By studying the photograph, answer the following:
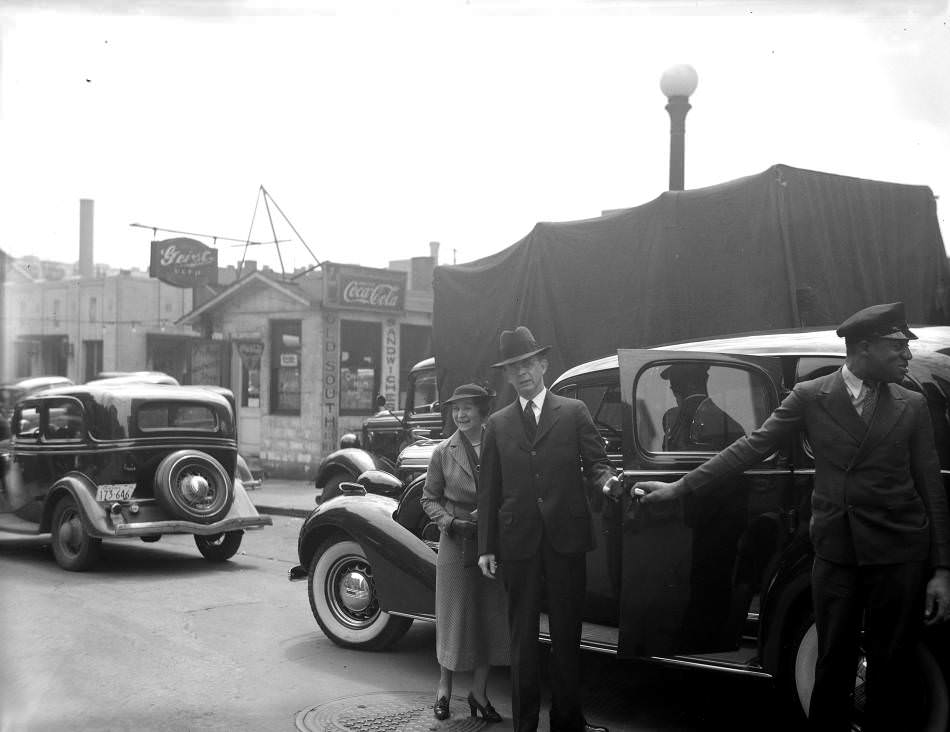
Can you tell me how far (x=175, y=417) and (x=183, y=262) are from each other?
545 inches

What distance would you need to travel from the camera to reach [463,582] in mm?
5172

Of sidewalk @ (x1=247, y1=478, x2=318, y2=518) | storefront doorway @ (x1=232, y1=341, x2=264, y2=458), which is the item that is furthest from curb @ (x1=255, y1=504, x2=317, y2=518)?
storefront doorway @ (x1=232, y1=341, x2=264, y2=458)

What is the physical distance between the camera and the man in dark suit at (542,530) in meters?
4.48

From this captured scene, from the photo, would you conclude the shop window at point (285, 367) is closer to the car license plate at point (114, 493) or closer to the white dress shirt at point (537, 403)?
the car license plate at point (114, 493)

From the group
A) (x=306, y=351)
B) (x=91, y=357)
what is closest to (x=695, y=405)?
(x=306, y=351)

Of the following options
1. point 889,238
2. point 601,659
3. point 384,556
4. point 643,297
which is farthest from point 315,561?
point 889,238

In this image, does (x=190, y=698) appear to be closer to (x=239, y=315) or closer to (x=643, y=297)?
(x=643, y=297)

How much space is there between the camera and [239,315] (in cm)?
2195

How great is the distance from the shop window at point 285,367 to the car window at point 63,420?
33.2ft

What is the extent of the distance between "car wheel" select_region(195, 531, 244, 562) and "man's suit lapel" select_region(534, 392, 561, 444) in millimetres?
6435

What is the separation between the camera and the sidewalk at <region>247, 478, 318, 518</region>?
15.1 metres

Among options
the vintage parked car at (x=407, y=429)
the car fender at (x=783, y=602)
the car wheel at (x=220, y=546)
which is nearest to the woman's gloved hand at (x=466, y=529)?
the car fender at (x=783, y=602)

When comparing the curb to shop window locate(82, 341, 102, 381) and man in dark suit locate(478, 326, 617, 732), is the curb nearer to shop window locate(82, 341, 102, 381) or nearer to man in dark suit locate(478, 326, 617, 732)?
man in dark suit locate(478, 326, 617, 732)

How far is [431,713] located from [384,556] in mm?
1180
